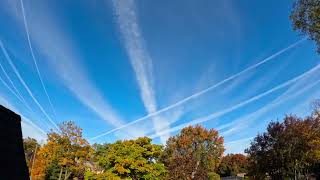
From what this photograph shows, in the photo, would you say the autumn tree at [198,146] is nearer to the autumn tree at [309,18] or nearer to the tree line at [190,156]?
the tree line at [190,156]

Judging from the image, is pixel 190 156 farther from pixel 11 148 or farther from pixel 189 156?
pixel 11 148

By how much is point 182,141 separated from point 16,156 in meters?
55.9

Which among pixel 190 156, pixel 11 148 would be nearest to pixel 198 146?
pixel 190 156

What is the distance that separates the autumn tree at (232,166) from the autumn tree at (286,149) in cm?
4340

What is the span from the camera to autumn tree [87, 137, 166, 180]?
139 feet

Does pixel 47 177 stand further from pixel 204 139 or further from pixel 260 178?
pixel 260 178

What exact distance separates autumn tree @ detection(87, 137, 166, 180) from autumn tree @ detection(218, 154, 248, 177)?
4422 centimetres

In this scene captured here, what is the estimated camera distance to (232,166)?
282 ft

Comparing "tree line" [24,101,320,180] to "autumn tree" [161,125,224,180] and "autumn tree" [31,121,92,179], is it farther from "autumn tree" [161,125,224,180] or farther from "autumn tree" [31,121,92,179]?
"autumn tree" [161,125,224,180]

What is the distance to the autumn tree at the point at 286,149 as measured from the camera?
3778 cm

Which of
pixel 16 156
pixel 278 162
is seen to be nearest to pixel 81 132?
pixel 278 162

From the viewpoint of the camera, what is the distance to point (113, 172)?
43281mm

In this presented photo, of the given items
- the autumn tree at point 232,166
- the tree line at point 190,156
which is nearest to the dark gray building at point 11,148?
the tree line at point 190,156

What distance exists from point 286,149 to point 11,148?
3710 centimetres
